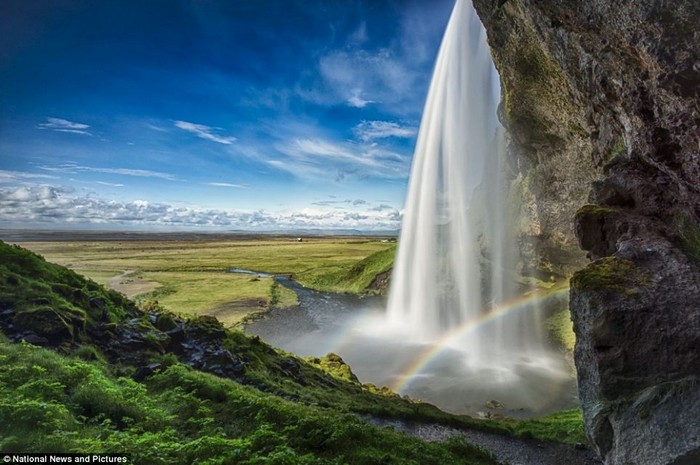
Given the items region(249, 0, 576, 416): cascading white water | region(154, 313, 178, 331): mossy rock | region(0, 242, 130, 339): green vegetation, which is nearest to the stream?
region(249, 0, 576, 416): cascading white water

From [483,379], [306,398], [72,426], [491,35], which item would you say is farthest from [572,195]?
[72,426]

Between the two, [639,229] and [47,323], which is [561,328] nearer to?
[639,229]

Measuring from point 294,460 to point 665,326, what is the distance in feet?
33.0

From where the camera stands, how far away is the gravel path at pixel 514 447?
43.0ft

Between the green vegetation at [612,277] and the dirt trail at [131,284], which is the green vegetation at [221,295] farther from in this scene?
the green vegetation at [612,277]

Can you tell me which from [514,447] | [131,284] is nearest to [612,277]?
[514,447]

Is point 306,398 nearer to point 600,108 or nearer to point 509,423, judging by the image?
point 509,423

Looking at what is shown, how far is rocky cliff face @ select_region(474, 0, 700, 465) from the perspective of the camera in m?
9.21

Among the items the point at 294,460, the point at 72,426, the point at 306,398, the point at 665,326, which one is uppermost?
the point at 665,326

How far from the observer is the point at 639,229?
44.2 feet

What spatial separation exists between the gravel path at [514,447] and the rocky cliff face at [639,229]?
3478 millimetres

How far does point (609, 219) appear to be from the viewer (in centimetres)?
1480

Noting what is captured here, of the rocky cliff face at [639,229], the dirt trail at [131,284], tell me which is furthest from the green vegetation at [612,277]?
the dirt trail at [131,284]

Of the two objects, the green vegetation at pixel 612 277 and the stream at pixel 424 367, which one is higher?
the green vegetation at pixel 612 277
